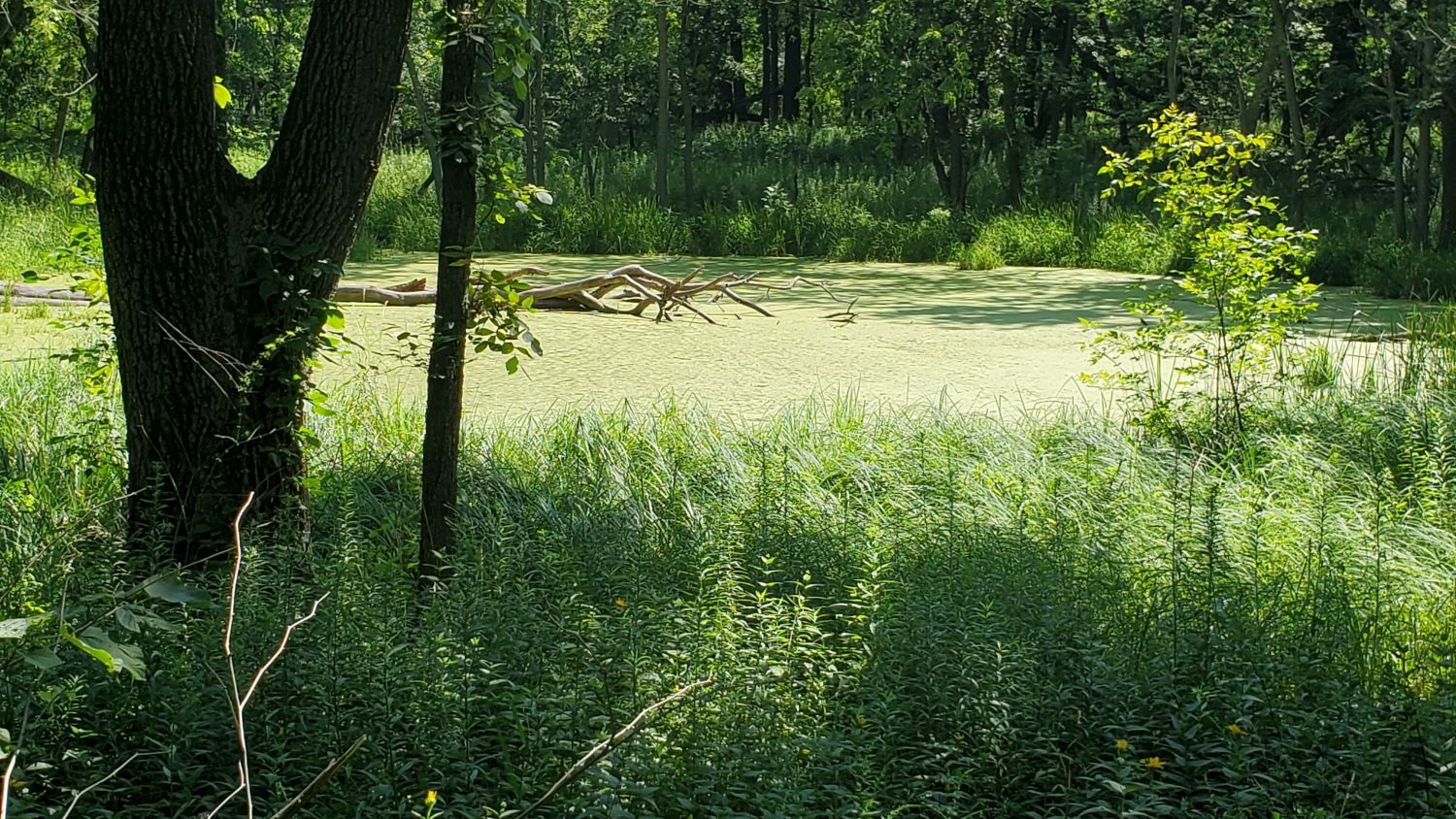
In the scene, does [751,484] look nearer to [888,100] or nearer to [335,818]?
[335,818]

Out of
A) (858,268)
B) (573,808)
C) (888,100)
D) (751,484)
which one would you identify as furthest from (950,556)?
(888,100)

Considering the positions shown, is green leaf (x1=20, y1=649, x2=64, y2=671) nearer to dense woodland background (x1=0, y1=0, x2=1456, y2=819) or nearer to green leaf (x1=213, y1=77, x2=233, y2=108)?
dense woodland background (x1=0, y1=0, x2=1456, y2=819)

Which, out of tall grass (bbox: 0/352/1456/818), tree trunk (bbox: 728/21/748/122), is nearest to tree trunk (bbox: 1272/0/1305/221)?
tall grass (bbox: 0/352/1456/818)

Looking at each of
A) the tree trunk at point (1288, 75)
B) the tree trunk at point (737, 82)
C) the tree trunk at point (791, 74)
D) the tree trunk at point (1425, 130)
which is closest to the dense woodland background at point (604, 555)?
the tree trunk at point (1425, 130)

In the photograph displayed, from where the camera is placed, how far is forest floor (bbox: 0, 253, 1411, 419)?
18.3ft

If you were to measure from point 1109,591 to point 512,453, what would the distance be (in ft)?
6.94

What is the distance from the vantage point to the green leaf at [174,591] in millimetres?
1041

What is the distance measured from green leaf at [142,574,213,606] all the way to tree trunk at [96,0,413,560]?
193 cm

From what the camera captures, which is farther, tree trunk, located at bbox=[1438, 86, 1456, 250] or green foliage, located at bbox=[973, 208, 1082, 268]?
green foliage, located at bbox=[973, 208, 1082, 268]

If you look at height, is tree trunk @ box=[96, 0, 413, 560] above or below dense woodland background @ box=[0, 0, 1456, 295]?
below

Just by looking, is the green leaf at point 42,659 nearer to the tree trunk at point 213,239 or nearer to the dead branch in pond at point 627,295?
the tree trunk at point 213,239

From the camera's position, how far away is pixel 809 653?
2426mm

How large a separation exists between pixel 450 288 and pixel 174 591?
78.1 inches

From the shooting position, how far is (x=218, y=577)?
114 inches
